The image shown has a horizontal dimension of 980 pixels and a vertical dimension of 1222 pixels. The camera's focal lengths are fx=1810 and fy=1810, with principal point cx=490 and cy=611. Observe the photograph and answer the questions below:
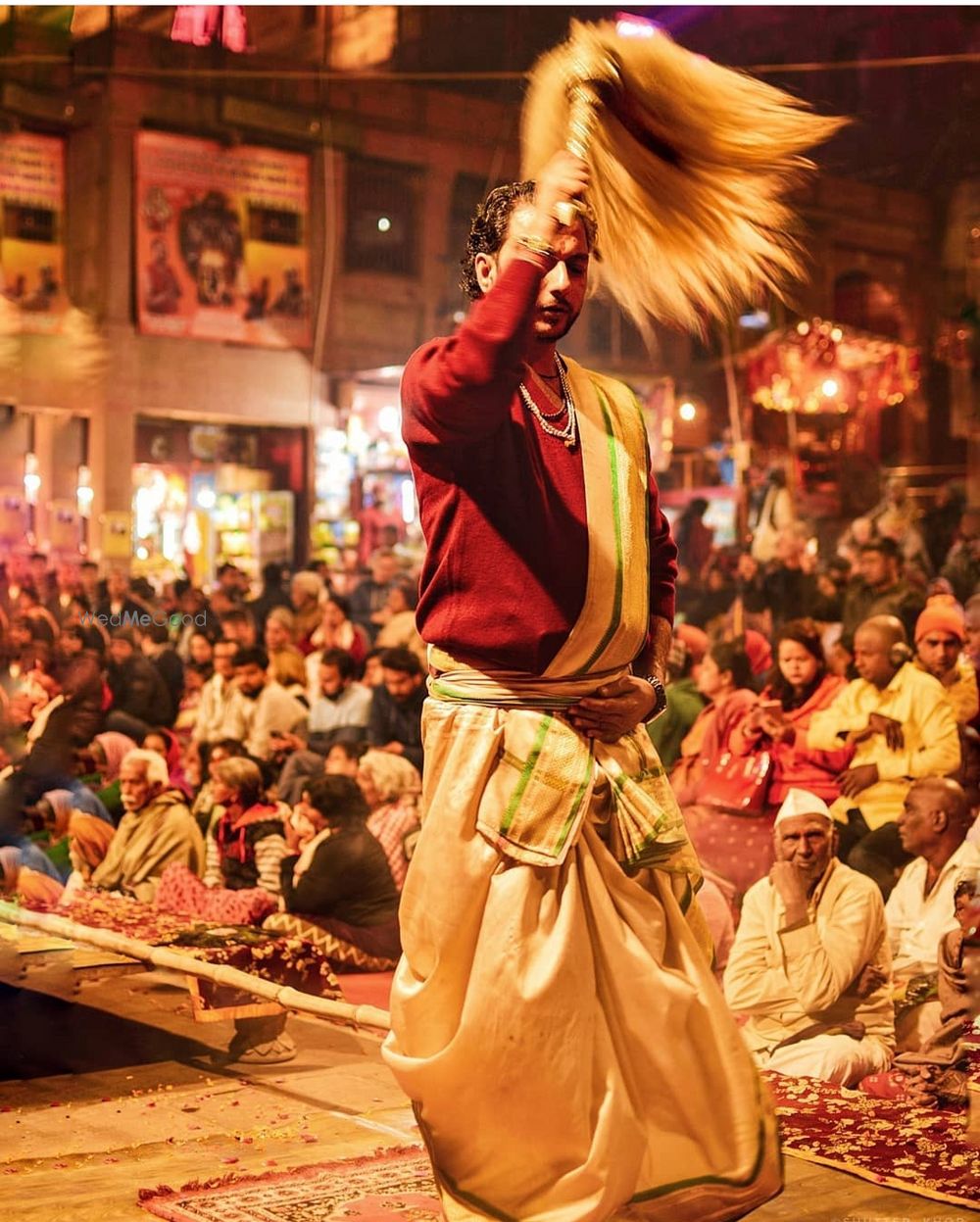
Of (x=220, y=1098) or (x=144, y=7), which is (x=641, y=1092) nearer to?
(x=220, y=1098)

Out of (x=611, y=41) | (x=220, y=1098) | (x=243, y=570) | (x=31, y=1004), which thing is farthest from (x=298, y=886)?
(x=611, y=41)

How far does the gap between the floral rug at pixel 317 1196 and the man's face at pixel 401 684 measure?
3368 mm

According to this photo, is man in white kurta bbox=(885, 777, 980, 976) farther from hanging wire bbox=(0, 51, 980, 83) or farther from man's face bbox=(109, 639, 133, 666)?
man's face bbox=(109, 639, 133, 666)

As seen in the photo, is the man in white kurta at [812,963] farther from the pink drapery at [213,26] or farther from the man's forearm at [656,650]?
the pink drapery at [213,26]

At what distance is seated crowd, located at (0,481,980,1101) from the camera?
197 inches

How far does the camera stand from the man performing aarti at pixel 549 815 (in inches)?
108

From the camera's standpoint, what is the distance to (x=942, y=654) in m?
5.61

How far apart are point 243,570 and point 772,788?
3.43 meters

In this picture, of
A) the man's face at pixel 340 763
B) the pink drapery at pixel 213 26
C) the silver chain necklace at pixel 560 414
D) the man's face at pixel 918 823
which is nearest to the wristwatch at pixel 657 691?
the silver chain necklace at pixel 560 414

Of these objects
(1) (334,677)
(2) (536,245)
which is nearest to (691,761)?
(1) (334,677)

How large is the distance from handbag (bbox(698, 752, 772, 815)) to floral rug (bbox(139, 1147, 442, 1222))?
85.3 inches

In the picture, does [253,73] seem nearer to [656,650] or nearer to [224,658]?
[224,658]

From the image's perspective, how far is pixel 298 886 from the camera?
6258 millimetres

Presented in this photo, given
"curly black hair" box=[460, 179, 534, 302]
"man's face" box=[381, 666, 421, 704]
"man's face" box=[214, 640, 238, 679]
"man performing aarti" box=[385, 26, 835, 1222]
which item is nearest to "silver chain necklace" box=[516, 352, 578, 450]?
"man performing aarti" box=[385, 26, 835, 1222]
